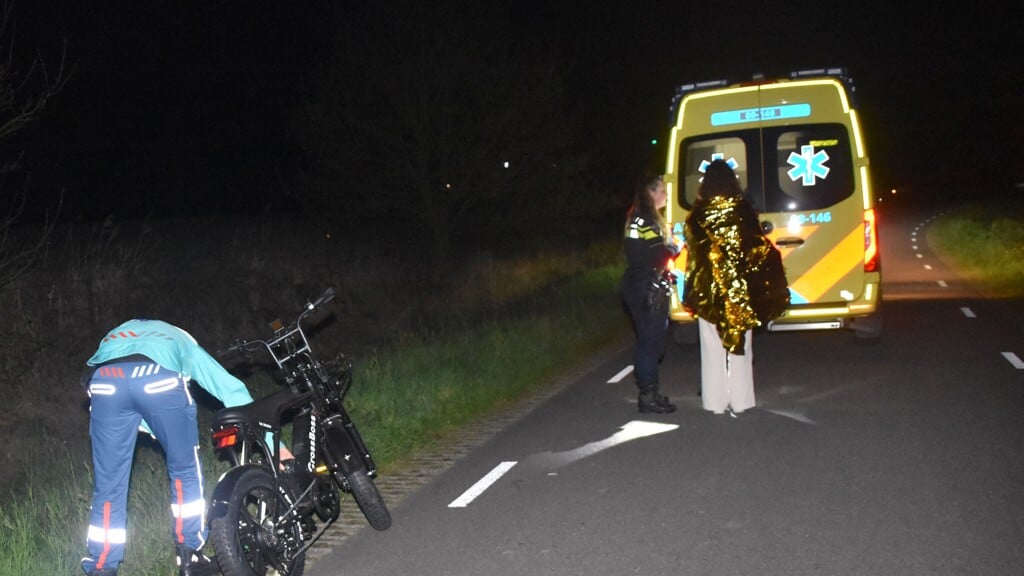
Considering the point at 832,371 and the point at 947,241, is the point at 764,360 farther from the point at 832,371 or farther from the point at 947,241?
the point at 947,241

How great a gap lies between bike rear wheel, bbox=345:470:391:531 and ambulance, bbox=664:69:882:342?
19.6 feet

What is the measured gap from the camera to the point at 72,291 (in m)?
17.6

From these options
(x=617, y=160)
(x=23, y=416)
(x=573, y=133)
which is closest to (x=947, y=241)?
(x=617, y=160)

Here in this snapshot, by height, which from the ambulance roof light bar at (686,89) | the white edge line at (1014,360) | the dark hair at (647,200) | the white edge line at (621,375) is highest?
the ambulance roof light bar at (686,89)

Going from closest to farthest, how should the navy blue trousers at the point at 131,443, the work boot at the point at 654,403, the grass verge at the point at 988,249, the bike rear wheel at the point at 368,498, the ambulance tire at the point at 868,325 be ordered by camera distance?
the navy blue trousers at the point at 131,443 < the bike rear wheel at the point at 368,498 < the work boot at the point at 654,403 < the ambulance tire at the point at 868,325 < the grass verge at the point at 988,249

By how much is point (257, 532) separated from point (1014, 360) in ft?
31.7

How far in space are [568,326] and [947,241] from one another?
2590cm

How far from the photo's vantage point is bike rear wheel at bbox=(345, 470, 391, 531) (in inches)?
255

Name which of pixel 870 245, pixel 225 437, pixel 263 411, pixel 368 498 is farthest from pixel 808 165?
pixel 225 437

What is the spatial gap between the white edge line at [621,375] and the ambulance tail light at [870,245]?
285 cm

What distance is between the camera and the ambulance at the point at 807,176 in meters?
12.0

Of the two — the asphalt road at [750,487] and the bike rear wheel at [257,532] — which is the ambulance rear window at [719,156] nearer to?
the asphalt road at [750,487]

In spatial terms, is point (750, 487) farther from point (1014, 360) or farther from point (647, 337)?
point (1014, 360)

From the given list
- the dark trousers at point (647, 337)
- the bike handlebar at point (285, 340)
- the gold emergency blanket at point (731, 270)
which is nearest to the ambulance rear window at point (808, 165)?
the gold emergency blanket at point (731, 270)
